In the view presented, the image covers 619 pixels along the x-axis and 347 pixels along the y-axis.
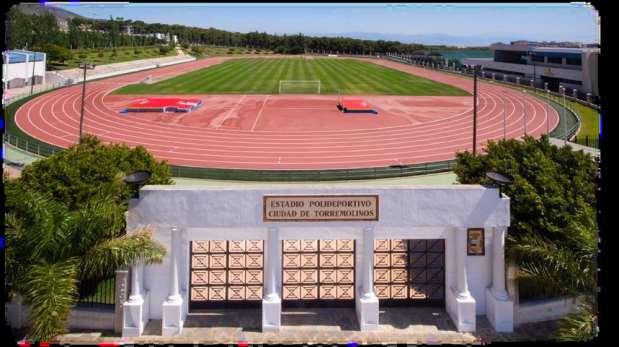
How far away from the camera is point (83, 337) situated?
14.9m

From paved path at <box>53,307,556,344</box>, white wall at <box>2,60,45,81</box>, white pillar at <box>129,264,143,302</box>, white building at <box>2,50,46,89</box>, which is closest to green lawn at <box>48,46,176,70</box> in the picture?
white wall at <box>2,60,45,81</box>

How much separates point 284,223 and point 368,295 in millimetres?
3179

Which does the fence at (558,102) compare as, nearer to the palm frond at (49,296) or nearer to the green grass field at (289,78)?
the green grass field at (289,78)

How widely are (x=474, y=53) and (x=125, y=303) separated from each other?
15428 cm

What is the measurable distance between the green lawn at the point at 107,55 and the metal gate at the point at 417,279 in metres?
91.0

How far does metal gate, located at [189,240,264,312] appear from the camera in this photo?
55.6 feet

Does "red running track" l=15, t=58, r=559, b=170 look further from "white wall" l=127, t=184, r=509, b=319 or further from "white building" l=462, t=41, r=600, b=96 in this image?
"white wall" l=127, t=184, r=509, b=319

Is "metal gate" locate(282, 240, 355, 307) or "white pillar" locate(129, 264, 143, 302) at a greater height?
"white pillar" locate(129, 264, 143, 302)

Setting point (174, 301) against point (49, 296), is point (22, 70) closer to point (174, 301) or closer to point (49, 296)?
point (174, 301)

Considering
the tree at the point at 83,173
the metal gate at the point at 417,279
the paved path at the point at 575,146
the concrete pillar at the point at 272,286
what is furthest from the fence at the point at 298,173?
the concrete pillar at the point at 272,286

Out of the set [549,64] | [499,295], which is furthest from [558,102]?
[499,295]

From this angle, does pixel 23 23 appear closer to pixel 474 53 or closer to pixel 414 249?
pixel 414 249

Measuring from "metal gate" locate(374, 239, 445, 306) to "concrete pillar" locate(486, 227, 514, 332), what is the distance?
A: 1707mm

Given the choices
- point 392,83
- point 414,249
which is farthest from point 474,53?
point 414,249
